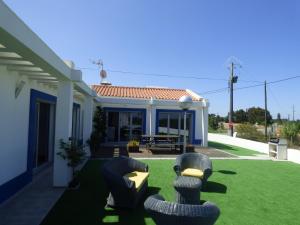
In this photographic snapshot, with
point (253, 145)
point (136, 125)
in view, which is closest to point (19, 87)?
point (136, 125)

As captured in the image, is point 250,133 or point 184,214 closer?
point 184,214

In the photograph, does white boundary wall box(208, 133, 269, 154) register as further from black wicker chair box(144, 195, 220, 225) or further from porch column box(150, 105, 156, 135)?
black wicker chair box(144, 195, 220, 225)

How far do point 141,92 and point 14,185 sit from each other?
54.8 feet

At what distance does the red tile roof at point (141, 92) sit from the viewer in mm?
21753

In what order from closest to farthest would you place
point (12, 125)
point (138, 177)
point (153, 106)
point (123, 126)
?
point (12, 125)
point (138, 177)
point (153, 106)
point (123, 126)

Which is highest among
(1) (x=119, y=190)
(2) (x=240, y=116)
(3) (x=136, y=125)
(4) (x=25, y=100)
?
(2) (x=240, y=116)

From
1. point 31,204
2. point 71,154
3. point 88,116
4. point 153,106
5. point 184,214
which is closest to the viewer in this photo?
point 184,214

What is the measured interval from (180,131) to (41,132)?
38.9 ft

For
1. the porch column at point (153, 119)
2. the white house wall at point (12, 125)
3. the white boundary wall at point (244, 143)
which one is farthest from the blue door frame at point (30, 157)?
the white boundary wall at point (244, 143)

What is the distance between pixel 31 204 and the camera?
21.8 feet

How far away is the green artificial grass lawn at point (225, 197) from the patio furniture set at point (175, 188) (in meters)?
0.39

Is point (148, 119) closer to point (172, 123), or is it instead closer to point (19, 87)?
point (172, 123)

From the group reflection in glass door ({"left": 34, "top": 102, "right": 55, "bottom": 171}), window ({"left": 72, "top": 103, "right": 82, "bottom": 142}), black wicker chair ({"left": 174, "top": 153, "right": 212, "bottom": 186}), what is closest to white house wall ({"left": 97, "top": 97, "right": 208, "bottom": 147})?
window ({"left": 72, "top": 103, "right": 82, "bottom": 142})

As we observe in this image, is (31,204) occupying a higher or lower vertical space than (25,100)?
lower
